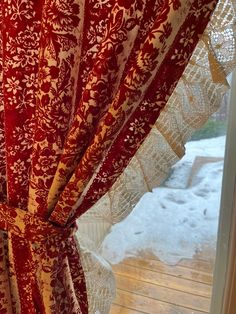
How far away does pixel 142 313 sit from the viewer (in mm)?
1197

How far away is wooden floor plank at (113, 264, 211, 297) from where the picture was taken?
1175mm

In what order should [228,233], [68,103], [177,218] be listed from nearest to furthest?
[68,103] < [228,233] < [177,218]

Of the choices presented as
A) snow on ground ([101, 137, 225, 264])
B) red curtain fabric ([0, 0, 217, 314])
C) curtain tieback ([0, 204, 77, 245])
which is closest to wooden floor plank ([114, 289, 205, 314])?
snow on ground ([101, 137, 225, 264])

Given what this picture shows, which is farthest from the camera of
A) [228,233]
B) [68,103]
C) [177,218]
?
[177,218]

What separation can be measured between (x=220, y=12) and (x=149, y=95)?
182mm

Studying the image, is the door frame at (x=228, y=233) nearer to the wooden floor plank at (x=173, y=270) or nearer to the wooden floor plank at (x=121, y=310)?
the wooden floor plank at (x=173, y=270)

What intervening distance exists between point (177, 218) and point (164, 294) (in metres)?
0.24

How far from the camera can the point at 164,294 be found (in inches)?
47.4

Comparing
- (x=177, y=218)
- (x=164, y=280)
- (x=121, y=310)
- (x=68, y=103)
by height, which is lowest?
(x=121, y=310)

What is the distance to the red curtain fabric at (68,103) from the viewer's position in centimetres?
53

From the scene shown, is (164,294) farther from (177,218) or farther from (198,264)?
(177,218)

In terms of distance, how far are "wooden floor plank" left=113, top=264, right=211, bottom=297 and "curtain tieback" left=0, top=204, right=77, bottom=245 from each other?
0.60 m

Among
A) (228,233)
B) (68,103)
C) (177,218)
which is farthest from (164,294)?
(68,103)

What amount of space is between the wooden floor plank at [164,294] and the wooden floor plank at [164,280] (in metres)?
0.01
